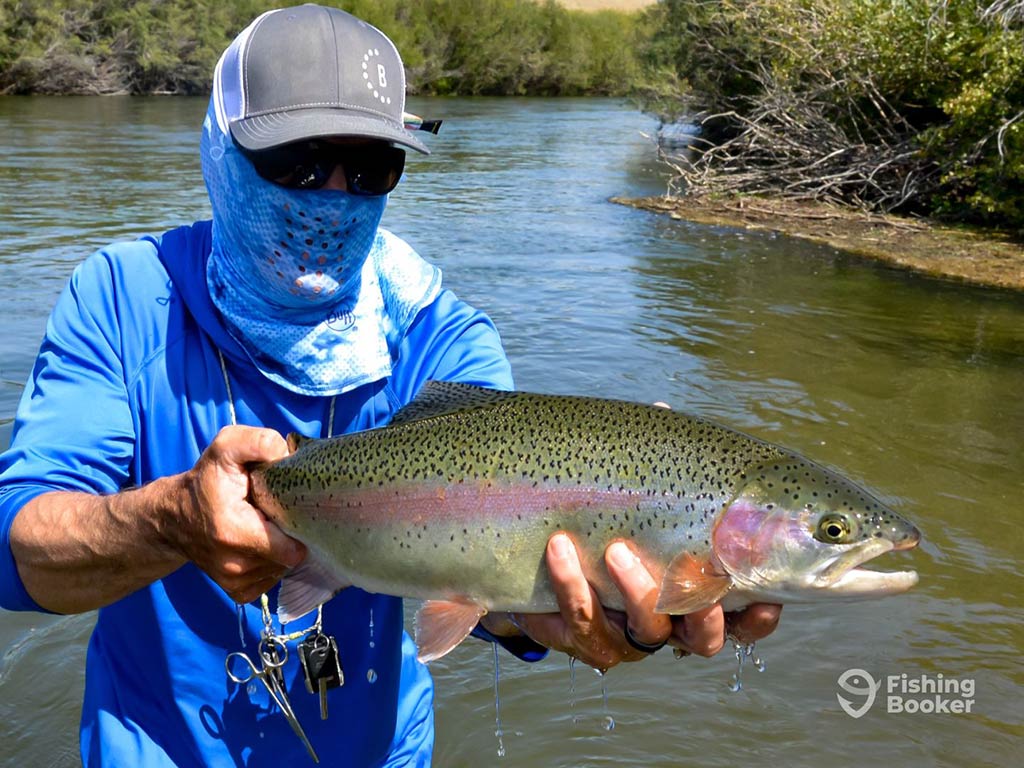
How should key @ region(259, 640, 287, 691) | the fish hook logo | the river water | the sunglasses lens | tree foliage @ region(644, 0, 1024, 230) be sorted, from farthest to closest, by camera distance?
tree foliage @ region(644, 0, 1024, 230) → the fish hook logo → the river water → the sunglasses lens → key @ region(259, 640, 287, 691)

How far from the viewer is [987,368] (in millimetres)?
9320

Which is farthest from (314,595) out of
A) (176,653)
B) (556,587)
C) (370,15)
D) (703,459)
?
(370,15)

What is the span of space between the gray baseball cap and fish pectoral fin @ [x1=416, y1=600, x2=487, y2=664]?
1.00 meters

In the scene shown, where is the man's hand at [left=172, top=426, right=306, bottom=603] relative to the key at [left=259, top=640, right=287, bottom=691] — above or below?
above

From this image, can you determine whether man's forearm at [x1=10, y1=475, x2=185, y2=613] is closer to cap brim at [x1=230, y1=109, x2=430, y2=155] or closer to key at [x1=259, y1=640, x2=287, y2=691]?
key at [x1=259, y1=640, x2=287, y2=691]

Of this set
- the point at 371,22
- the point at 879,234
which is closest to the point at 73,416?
the point at 879,234

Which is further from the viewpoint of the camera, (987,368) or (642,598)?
(987,368)

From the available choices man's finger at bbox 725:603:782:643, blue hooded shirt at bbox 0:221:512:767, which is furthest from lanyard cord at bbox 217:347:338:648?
man's finger at bbox 725:603:782:643

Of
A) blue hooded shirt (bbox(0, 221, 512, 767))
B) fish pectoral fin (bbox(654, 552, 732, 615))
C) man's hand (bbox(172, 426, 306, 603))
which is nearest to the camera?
man's hand (bbox(172, 426, 306, 603))

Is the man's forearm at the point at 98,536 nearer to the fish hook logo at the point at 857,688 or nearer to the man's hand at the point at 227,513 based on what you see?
the man's hand at the point at 227,513

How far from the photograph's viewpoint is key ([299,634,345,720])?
215cm

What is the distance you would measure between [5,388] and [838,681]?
253 inches

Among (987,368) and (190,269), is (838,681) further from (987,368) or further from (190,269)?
(987,368)

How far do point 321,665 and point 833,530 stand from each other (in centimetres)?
113
